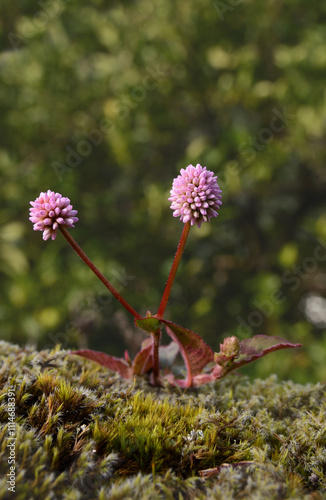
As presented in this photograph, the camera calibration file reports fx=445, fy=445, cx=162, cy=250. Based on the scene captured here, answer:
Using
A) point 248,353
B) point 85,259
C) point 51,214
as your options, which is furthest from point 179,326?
point 51,214

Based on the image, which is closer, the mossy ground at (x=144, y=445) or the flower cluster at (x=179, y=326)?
the mossy ground at (x=144, y=445)

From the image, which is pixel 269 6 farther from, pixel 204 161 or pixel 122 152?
pixel 122 152

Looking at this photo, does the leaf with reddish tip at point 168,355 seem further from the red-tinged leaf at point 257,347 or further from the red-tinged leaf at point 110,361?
the red-tinged leaf at point 257,347

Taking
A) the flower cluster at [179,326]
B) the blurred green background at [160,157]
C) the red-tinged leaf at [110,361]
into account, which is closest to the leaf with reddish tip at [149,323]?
the flower cluster at [179,326]

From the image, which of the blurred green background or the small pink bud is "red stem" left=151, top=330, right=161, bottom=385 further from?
the blurred green background

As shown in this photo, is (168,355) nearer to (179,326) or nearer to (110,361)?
(110,361)

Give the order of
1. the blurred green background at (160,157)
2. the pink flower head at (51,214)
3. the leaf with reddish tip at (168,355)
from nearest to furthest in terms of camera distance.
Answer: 1. the pink flower head at (51,214)
2. the leaf with reddish tip at (168,355)
3. the blurred green background at (160,157)
